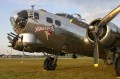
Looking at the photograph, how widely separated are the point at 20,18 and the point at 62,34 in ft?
10.7

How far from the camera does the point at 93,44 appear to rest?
55.5 feet

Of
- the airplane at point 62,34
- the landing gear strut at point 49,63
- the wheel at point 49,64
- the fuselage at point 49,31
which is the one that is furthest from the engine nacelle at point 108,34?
the wheel at point 49,64

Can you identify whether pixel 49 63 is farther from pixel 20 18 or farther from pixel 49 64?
pixel 20 18

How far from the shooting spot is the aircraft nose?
17.3 meters

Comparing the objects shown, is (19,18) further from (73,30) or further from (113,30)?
(113,30)

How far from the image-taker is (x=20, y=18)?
57.1 feet

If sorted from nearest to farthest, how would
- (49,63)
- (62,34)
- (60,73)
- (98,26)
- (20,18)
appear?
(98,26), (20,18), (62,34), (60,73), (49,63)

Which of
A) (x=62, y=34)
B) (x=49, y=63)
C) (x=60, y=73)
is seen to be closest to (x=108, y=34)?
(x=62, y=34)

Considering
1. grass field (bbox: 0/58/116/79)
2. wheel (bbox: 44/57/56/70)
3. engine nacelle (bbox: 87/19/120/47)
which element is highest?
engine nacelle (bbox: 87/19/120/47)

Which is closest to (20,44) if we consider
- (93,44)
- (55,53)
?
(55,53)

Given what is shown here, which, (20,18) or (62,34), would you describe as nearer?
(20,18)

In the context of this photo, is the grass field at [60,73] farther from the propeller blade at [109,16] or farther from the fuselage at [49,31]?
the propeller blade at [109,16]

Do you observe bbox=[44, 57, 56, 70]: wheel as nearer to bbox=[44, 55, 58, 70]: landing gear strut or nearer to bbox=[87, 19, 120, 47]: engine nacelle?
bbox=[44, 55, 58, 70]: landing gear strut

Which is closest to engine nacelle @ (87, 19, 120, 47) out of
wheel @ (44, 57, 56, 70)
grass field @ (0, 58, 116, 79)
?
grass field @ (0, 58, 116, 79)
